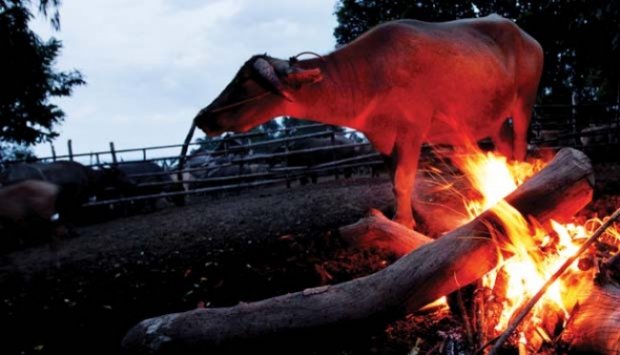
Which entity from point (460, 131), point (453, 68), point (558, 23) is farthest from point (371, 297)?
point (558, 23)

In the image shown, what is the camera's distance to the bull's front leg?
345 cm

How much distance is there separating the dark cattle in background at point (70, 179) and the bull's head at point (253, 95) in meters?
7.52

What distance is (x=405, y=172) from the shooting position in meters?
3.52

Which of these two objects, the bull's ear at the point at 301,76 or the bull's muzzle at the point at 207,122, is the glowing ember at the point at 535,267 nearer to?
the bull's ear at the point at 301,76

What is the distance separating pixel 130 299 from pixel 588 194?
119 inches

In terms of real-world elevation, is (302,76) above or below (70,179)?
above

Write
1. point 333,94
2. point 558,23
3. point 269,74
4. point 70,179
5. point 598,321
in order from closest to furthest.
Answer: point 598,321 < point 269,74 < point 333,94 < point 558,23 < point 70,179

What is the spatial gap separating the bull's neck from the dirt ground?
1.09 m

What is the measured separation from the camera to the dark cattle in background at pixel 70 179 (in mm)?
9234

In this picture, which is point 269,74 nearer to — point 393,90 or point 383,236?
point 393,90

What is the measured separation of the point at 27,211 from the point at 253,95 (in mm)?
4759

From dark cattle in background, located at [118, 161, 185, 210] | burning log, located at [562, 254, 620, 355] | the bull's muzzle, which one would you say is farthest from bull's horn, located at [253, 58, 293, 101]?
dark cattle in background, located at [118, 161, 185, 210]

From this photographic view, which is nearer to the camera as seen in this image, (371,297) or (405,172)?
(371,297)

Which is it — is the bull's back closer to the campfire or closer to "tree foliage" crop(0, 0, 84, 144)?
the campfire
